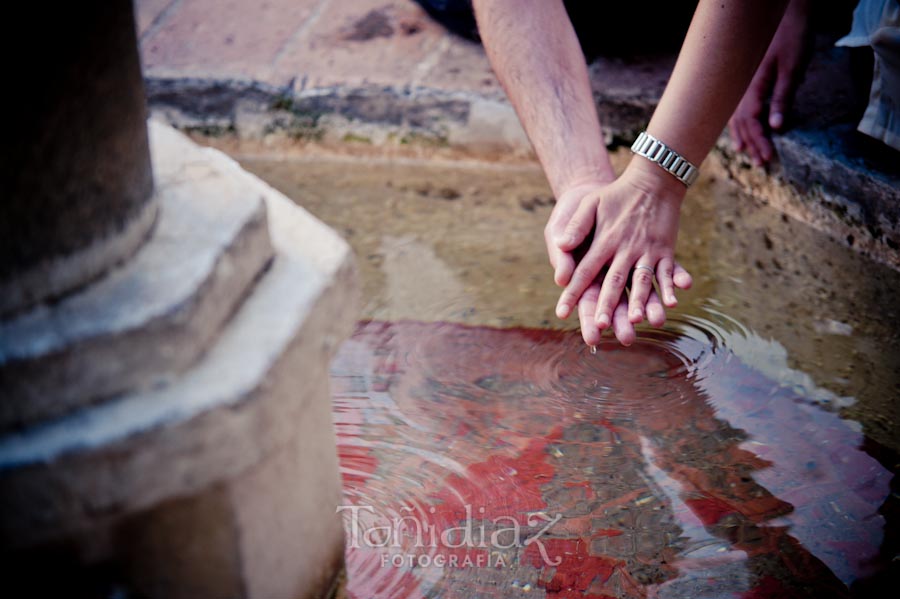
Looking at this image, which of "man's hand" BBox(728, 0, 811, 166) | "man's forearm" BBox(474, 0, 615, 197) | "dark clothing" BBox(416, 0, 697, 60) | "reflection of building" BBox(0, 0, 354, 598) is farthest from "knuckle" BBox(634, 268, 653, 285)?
"dark clothing" BBox(416, 0, 697, 60)

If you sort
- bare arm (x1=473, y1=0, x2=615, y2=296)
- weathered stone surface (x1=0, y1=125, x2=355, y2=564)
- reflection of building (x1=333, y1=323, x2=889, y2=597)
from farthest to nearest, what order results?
bare arm (x1=473, y1=0, x2=615, y2=296) → reflection of building (x1=333, y1=323, x2=889, y2=597) → weathered stone surface (x1=0, y1=125, x2=355, y2=564)

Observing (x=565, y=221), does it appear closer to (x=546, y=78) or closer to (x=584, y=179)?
(x=584, y=179)

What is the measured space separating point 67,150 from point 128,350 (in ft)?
0.66

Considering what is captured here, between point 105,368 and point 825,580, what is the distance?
3.30 feet

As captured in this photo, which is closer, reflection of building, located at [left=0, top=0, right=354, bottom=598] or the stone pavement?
reflection of building, located at [left=0, top=0, right=354, bottom=598]

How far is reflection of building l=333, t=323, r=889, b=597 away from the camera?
4.07 ft

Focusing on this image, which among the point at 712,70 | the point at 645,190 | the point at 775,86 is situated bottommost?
the point at 645,190

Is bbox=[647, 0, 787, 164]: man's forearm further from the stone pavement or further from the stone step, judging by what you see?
the stone step

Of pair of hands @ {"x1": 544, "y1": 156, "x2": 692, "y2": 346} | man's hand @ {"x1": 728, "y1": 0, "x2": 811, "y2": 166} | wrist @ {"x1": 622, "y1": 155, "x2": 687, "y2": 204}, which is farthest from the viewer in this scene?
man's hand @ {"x1": 728, "y1": 0, "x2": 811, "y2": 166}

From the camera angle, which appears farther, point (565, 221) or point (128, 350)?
point (565, 221)

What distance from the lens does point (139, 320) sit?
81cm

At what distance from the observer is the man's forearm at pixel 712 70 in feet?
4.96

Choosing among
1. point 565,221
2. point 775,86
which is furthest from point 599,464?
point 775,86

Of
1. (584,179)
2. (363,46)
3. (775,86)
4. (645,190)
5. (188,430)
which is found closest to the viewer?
(188,430)
